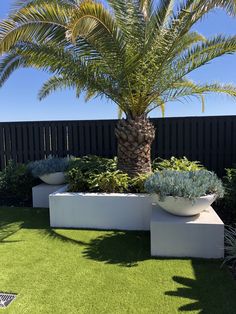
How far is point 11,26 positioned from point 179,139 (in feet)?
14.6

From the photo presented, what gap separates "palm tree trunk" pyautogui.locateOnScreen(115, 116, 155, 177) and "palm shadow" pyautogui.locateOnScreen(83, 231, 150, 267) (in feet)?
4.72

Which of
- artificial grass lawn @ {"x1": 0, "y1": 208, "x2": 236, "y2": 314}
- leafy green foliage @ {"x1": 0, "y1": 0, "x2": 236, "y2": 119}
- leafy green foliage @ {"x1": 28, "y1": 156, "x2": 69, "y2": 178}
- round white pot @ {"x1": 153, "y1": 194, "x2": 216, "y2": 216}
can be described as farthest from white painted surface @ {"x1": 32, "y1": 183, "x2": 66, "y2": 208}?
round white pot @ {"x1": 153, "y1": 194, "x2": 216, "y2": 216}

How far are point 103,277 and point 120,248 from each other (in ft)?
2.87

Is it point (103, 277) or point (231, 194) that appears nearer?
point (103, 277)

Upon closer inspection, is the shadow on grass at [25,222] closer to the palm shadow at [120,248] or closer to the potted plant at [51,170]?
the palm shadow at [120,248]

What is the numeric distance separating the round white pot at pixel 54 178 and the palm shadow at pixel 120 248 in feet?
7.37

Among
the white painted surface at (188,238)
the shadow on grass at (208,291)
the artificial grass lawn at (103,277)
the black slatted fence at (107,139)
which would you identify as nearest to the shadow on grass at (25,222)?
the artificial grass lawn at (103,277)

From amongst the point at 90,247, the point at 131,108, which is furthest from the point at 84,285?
the point at 131,108

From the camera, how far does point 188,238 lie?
404 centimetres

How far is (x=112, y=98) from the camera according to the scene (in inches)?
237

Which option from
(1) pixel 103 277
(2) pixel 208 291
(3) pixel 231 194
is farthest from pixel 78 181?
(2) pixel 208 291

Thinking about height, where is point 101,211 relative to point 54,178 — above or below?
below

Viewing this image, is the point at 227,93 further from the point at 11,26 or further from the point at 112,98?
the point at 11,26

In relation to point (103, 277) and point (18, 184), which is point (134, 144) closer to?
point (103, 277)
